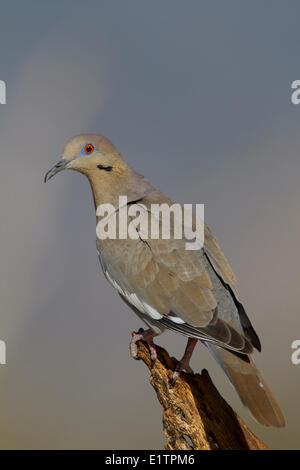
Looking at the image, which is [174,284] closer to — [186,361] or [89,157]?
[186,361]

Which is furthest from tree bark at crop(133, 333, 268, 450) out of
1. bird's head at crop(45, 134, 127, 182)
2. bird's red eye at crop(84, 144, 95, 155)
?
bird's red eye at crop(84, 144, 95, 155)

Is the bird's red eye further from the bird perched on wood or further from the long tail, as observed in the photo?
the long tail

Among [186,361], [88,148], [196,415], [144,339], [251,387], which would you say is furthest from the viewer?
A: [88,148]

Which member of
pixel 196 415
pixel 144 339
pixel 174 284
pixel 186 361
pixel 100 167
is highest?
pixel 100 167

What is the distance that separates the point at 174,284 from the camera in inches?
122

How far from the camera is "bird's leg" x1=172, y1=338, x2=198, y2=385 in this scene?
3.13 meters

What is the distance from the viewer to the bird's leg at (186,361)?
3.13 meters

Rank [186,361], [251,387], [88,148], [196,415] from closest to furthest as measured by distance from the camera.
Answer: [251,387] → [196,415] → [186,361] → [88,148]

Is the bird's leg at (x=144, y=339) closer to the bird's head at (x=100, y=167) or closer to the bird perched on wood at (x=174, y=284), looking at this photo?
the bird perched on wood at (x=174, y=284)

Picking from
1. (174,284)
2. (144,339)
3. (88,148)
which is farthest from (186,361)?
(88,148)

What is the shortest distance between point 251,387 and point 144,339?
2.61 ft
